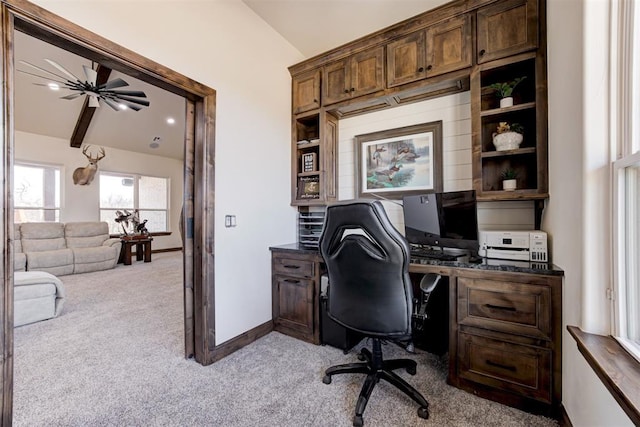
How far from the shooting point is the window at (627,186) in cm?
102

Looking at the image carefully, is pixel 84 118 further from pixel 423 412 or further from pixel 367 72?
pixel 423 412

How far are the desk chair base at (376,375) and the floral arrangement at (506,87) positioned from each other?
2010 mm

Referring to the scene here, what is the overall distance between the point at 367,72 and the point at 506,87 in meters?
1.15

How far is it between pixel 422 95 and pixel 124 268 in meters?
6.52

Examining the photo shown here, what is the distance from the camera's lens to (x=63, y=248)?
5.32 meters

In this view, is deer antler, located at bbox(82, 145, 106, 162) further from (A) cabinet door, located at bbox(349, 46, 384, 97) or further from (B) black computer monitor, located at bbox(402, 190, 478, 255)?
(B) black computer monitor, located at bbox(402, 190, 478, 255)

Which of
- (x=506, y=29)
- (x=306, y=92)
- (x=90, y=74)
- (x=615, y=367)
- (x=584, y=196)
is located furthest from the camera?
(x=90, y=74)

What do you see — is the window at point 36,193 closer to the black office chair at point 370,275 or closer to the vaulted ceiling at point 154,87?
the vaulted ceiling at point 154,87

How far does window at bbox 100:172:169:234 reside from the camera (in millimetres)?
7102

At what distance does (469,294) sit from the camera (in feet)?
5.66

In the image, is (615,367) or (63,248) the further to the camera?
(63,248)

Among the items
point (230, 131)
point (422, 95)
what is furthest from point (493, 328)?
point (230, 131)

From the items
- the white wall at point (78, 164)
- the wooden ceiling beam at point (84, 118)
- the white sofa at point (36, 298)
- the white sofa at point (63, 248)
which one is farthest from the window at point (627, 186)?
the white wall at point (78, 164)

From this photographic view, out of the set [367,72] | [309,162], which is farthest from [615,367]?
[309,162]
